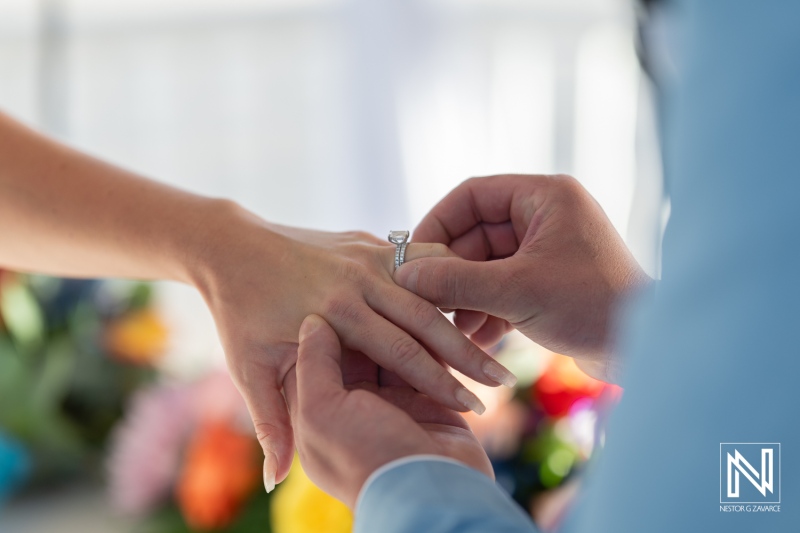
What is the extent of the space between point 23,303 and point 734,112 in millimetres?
1354

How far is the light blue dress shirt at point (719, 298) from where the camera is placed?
29cm

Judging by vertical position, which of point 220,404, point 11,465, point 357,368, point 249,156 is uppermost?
point 249,156

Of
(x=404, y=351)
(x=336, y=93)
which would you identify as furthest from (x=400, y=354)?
(x=336, y=93)

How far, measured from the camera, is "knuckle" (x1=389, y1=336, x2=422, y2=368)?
741 millimetres

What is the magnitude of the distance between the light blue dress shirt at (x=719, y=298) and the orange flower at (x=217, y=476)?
0.79m

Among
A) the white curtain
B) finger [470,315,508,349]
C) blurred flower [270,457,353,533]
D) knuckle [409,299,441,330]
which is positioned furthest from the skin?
the white curtain

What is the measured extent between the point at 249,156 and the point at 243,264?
1.99 meters

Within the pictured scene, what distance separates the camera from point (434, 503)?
1.49 feet

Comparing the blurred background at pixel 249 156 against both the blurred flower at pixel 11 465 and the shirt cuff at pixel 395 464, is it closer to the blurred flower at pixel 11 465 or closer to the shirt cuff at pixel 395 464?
the blurred flower at pixel 11 465

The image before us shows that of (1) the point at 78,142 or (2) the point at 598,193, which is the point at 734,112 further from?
(1) the point at 78,142

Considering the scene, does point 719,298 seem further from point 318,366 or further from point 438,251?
point 438,251

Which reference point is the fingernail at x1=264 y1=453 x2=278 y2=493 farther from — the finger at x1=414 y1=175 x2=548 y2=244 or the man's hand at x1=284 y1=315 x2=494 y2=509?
the finger at x1=414 y1=175 x2=548 y2=244

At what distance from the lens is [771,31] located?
0.29 metres

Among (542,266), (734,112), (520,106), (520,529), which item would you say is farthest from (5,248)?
(520,106)
